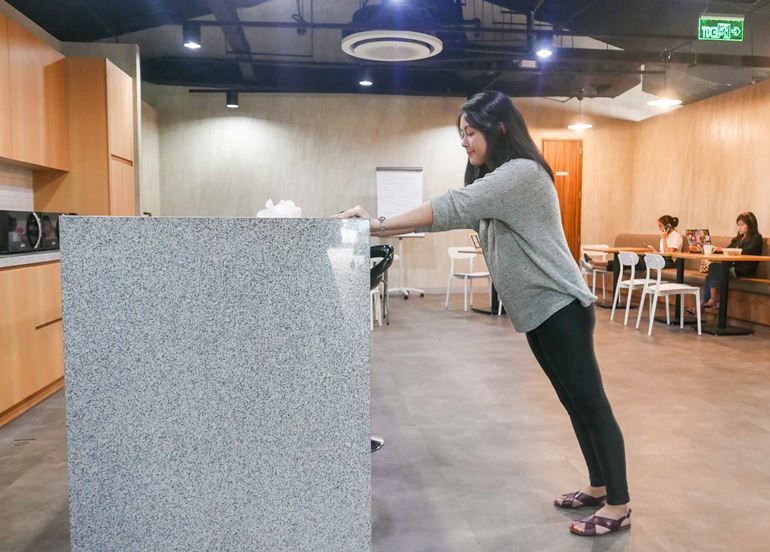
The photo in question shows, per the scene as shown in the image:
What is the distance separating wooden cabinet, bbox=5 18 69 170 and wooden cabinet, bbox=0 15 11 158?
36 millimetres

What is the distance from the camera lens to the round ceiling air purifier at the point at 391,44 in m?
5.91

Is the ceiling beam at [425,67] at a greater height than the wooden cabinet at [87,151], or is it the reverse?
the ceiling beam at [425,67]

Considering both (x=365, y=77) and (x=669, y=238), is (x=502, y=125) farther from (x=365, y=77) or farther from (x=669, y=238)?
(x=365, y=77)

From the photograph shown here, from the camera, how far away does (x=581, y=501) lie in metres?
2.37

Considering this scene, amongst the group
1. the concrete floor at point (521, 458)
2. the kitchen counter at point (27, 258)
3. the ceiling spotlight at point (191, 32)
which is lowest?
the concrete floor at point (521, 458)

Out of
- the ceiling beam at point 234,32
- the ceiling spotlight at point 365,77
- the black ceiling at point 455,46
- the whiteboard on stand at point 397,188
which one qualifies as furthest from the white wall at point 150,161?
the whiteboard on stand at point 397,188

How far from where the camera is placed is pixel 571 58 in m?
7.70

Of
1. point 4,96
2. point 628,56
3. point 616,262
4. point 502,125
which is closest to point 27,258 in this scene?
point 4,96

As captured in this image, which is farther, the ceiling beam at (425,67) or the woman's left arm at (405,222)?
the ceiling beam at (425,67)

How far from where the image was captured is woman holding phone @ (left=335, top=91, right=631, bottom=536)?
6.00ft

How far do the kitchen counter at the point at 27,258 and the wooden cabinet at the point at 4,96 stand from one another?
2.97 ft

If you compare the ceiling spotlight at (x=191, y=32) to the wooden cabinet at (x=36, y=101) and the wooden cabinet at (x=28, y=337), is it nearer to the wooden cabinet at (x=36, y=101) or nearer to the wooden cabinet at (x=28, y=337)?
the wooden cabinet at (x=36, y=101)

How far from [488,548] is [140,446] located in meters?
1.30

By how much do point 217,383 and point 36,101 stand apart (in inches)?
176
